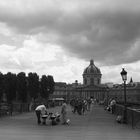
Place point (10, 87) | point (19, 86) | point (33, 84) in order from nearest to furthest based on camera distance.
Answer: point (10, 87)
point (19, 86)
point (33, 84)

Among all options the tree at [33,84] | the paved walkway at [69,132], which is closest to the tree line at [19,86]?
the tree at [33,84]

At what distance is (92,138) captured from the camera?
17.4 metres

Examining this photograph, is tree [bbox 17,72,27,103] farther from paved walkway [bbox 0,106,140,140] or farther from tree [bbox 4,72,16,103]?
paved walkway [bbox 0,106,140,140]

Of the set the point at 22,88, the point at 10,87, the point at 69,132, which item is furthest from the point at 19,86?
the point at 69,132

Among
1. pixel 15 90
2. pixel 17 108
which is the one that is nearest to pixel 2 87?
pixel 15 90

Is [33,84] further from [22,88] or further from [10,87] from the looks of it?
[10,87]

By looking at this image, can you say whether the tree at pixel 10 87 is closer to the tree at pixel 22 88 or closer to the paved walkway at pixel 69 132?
the tree at pixel 22 88

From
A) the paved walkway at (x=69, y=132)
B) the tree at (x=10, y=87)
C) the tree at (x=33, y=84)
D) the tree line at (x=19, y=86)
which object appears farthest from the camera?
the tree at (x=33, y=84)

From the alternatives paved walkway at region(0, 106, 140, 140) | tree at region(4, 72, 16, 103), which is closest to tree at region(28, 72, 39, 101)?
tree at region(4, 72, 16, 103)

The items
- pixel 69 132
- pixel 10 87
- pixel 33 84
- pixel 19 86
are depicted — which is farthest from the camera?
pixel 33 84

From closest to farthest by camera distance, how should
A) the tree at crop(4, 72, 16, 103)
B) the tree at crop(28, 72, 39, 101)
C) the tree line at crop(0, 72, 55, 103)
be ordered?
the tree line at crop(0, 72, 55, 103), the tree at crop(4, 72, 16, 103), the tree at crop(28, 72, 39, 101)

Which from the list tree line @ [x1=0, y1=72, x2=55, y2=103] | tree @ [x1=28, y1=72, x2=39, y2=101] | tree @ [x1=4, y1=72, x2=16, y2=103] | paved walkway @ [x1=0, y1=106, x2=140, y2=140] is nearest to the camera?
paved walkway @ [x1=0, y1=106, x2=140, y2=140]

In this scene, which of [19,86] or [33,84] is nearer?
[19,86]

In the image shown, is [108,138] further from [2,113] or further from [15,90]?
[15,90]
